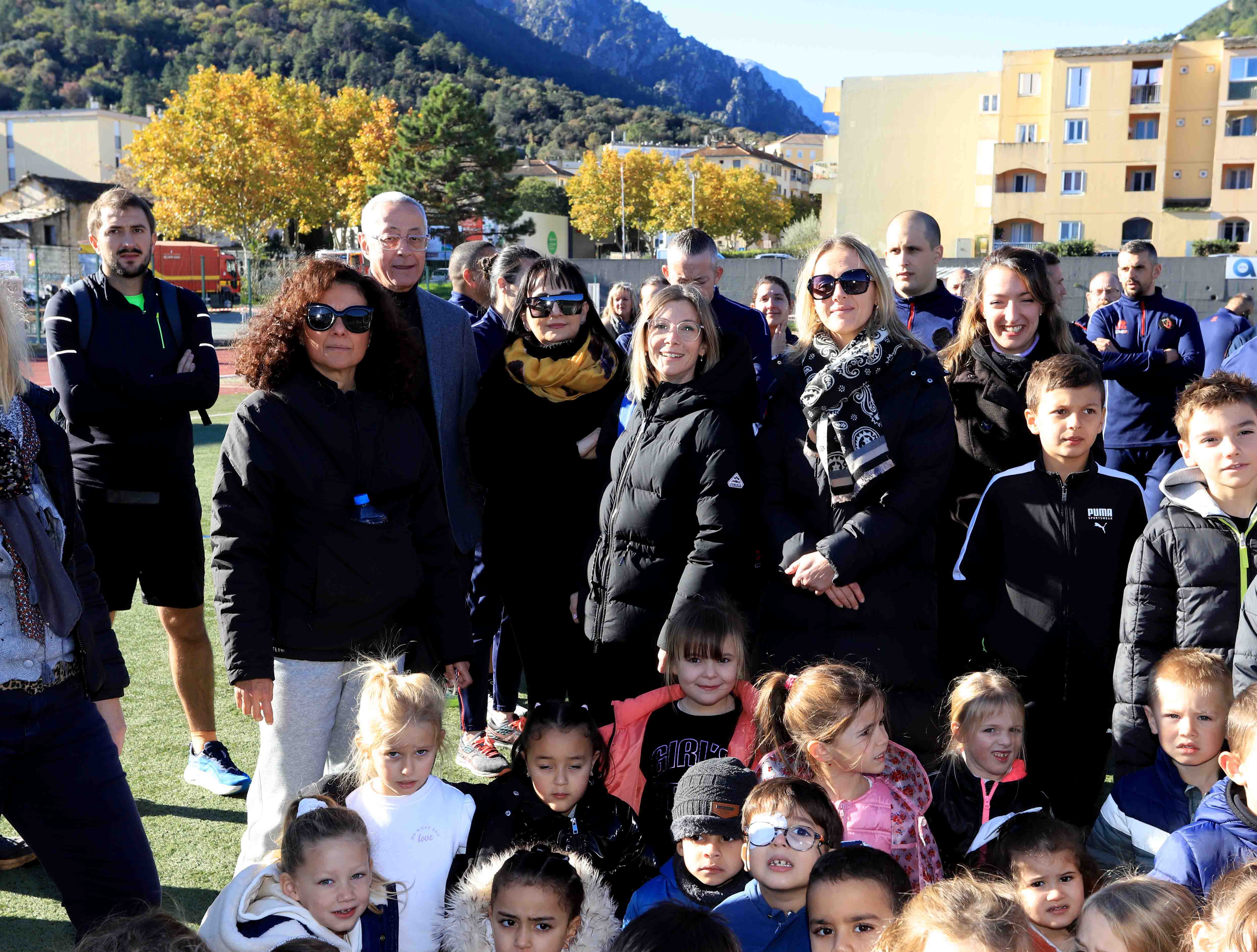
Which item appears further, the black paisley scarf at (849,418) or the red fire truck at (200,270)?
the red fire truck at (200,270)

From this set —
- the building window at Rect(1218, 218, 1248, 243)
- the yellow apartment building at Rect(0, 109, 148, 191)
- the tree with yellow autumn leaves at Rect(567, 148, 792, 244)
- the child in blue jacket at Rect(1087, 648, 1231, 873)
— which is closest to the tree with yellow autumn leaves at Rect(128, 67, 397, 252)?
the tree with yellow autumn leaves at Rect(567, 148, 792, 244)

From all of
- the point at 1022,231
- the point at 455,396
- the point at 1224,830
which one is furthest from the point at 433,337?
the point at 1022,231

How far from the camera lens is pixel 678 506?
11.7 ft

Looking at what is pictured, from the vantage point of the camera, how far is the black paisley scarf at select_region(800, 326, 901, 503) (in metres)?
3.29

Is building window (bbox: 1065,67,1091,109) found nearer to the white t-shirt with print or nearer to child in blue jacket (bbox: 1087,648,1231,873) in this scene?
child in blue jacket (bbox: 1087,648,1231,873)

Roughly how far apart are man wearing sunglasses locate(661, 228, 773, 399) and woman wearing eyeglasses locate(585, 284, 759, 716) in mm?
1562

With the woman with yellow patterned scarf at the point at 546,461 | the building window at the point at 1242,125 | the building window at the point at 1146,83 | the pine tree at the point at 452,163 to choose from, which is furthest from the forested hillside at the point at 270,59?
the woman with yellow patterned scarf at the point at 546,461

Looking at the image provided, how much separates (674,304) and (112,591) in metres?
2.48

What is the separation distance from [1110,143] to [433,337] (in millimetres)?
55748

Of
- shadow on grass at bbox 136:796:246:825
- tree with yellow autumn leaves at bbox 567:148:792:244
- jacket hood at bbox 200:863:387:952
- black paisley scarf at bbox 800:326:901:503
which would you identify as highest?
tree with yellow autumn leaves at bbox 567:148:792:244

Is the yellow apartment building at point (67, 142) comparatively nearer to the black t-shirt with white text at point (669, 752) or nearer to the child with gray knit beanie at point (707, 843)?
the black t-shirt with white text at point (669, 752)

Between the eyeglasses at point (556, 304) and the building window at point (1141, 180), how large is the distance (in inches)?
2179

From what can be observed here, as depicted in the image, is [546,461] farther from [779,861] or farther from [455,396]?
[779,861]

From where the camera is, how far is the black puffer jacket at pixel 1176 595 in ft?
10.4
